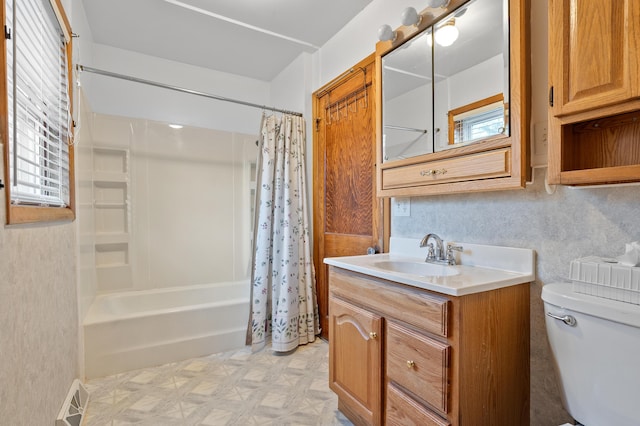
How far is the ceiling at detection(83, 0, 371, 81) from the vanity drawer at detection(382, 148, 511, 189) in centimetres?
130

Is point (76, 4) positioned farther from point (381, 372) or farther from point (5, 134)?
point (381, 372)

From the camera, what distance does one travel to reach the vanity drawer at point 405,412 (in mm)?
1073

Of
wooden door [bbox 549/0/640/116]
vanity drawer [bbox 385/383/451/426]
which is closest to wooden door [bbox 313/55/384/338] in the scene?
vanity drawer [bbox 385/383/451/426]

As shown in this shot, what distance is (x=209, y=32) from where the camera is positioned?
246cm

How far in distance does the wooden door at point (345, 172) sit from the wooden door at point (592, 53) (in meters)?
1.14

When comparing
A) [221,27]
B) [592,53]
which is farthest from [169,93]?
[592,53]

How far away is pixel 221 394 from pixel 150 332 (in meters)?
0.73

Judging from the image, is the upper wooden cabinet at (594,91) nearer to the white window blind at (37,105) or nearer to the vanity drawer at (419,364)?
the vanity drawer at (419,364)

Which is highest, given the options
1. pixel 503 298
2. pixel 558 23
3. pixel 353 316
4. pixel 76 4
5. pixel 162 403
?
pixel 76 4

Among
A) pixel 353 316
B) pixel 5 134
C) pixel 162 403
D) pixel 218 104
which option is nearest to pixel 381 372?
pixel 353 316

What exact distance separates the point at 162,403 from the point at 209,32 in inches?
103

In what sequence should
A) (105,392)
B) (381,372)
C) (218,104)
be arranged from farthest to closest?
(218,104) < (105,392) < (381,372)

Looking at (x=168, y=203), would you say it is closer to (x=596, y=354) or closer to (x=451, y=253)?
(x=451, y=253)

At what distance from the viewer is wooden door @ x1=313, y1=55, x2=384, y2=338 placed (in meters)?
2.12
